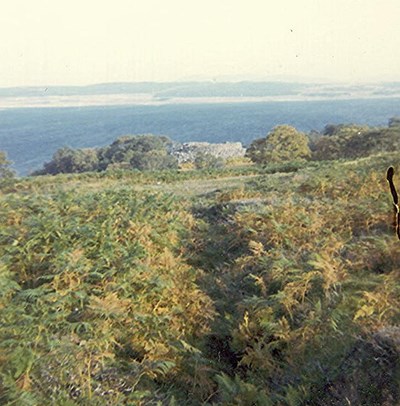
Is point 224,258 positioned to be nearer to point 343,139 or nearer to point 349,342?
point 349,342

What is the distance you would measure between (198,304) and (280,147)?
4914 cm

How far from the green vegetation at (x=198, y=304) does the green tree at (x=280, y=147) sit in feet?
136

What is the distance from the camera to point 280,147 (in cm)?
5612

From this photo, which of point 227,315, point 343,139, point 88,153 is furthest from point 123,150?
point 227,315

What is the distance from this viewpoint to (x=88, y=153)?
85.4 metres

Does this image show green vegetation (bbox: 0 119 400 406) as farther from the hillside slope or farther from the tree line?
the tree line

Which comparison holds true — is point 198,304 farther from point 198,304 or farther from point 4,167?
point 4,167

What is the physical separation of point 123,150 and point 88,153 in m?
6.00

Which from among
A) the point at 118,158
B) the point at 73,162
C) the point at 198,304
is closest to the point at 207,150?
the point at 118,158

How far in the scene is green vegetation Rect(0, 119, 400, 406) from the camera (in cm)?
598

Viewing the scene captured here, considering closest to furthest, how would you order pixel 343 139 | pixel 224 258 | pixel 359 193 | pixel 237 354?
pixel 237 354
pixel 224 258
pixel 359 193
pixel 343 139

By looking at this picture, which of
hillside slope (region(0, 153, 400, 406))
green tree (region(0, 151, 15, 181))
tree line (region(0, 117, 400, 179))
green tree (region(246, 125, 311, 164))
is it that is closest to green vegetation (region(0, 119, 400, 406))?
hillside slope (region(0, 153, 400, 406))

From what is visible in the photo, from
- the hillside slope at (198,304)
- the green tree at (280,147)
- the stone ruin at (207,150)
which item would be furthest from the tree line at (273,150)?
the hillside slope at (198,304)

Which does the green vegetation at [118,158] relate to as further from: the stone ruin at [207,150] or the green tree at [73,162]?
the stone ruin at [207,150]
